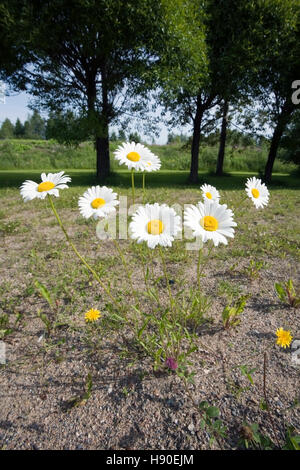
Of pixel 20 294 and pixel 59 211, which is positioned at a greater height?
pixel 59 211

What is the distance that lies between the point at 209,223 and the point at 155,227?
1.03ft

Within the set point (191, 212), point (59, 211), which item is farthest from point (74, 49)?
point (191, 212)

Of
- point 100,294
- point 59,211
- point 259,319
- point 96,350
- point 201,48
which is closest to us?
point 96,350

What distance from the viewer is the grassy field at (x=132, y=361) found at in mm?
1483

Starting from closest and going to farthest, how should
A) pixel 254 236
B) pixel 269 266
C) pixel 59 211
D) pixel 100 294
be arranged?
pixel 100 294
pixel 269 266
pixel 254 236
pixel 59 211

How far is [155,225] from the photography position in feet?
4.61

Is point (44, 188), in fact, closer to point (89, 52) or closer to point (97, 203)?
point (97, 203)

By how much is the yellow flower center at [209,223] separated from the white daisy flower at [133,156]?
535mm

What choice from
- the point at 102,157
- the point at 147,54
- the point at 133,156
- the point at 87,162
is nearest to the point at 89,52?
the point at 147,54

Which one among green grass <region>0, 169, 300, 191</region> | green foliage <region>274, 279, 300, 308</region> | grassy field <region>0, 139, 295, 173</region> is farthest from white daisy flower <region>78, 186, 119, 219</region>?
grassy field <region>0, 139, 295, 173</region>

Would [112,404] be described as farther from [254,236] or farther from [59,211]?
[59,211]
